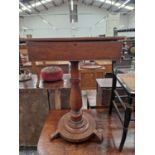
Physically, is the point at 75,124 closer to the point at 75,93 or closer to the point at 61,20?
the point at 75,93

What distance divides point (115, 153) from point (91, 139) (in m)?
0.20

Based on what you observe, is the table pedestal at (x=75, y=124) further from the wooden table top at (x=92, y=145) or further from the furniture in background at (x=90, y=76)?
the furniture in background at (x=90, y=76)

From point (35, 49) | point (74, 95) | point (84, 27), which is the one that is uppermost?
point (84, 27)

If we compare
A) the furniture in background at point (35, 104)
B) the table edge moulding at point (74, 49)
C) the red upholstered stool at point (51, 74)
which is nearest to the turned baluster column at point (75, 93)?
the table edge moulding at point (74, 49)

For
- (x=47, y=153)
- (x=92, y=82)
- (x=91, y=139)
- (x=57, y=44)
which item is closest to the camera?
(x=57, y=44)

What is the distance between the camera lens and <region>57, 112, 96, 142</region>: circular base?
1391 millimetres

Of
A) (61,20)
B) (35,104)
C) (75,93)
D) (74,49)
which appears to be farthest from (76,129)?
(61,20)

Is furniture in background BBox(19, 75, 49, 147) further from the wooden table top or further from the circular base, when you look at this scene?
the circular base

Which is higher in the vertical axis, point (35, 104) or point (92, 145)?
point (35, 104)

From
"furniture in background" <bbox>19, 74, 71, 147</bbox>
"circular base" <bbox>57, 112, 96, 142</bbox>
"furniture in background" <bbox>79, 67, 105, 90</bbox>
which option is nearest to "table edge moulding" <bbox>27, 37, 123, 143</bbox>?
"circular base" <bbox>57, 112, 96, 142</bbox>

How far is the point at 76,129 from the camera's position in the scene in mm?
1438

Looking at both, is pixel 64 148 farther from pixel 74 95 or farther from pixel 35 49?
pixel 35 49
